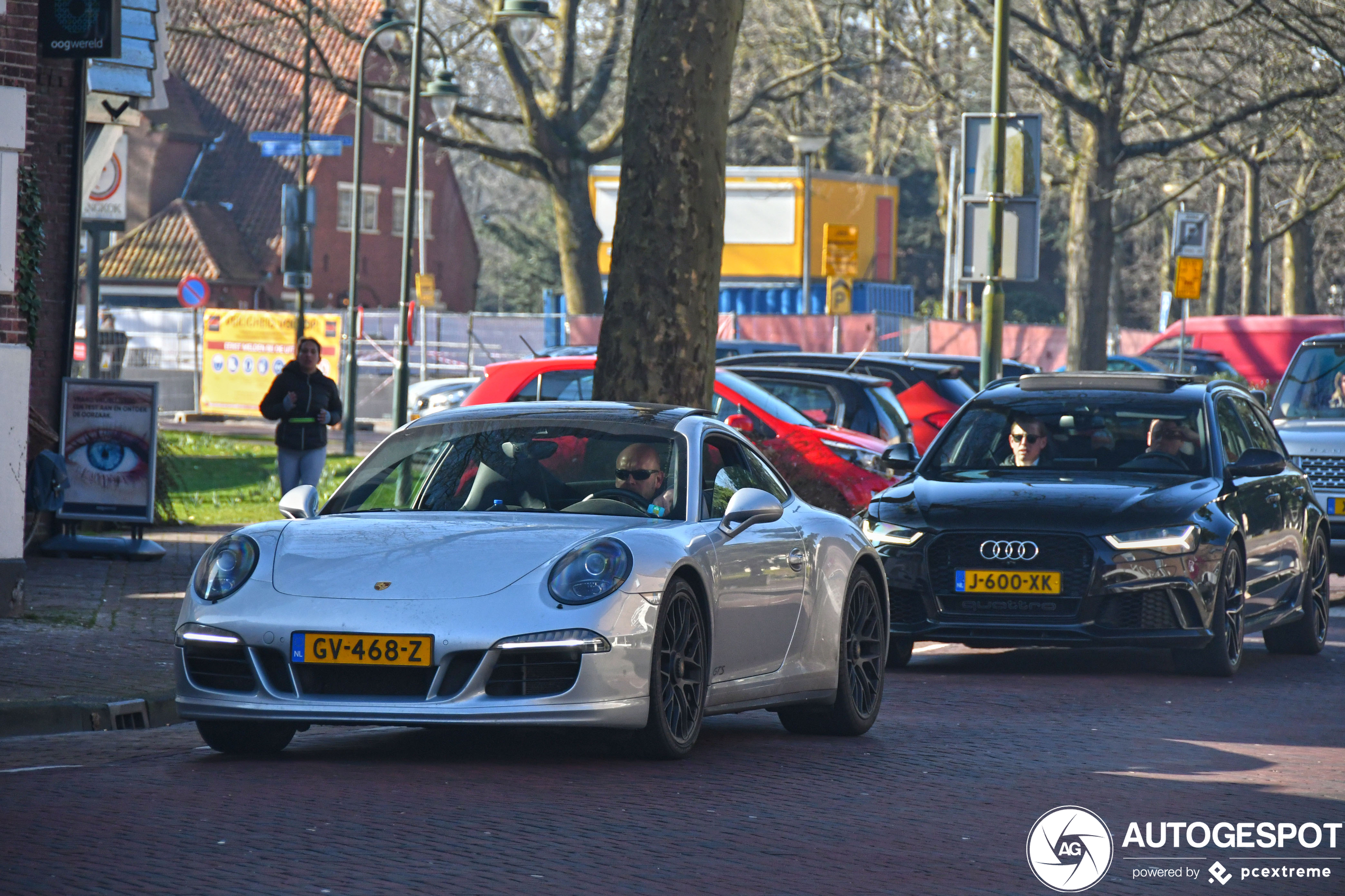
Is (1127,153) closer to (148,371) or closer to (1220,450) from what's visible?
(1220,450)

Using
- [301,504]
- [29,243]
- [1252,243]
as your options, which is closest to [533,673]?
[301,504]

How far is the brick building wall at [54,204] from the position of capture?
15.7m

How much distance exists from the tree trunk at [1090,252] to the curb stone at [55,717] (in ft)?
78.7

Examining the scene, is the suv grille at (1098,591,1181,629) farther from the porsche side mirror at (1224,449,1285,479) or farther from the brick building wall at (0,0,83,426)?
the brick building wall at (0,0,83,426)

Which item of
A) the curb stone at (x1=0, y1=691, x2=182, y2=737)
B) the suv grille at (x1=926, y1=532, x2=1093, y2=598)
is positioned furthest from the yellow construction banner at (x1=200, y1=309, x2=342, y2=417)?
the curb stone at (x1=0, y1=691, x2=182, y2=737)

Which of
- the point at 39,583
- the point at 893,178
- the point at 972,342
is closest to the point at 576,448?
the point at 39,583

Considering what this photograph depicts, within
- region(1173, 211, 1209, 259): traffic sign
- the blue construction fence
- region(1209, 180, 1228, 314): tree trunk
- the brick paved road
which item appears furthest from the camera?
region(1209, 180, 1228, 314): tree trunk

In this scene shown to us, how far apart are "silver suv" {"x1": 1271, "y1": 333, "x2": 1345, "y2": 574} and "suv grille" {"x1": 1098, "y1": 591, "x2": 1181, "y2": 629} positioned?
631 centimetres

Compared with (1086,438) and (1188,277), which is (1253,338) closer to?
(1188,277)

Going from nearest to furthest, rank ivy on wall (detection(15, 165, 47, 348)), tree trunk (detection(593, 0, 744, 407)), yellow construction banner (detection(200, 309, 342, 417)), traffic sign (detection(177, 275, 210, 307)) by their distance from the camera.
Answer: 1. tree trunk (detection(593, 0, 744, 407))
2. ivy on wall (detection(15, 165, 47, 348))
3. yellow construction banner (detection(200, 309, 342, 417))
4. traffic sign (detection(177, 275, 210, 307))

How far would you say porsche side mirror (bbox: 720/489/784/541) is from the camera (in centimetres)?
784

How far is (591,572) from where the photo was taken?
706cm

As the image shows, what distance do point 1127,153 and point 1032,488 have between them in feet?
68.8

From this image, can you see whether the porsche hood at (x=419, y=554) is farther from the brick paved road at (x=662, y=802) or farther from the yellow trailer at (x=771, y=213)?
the yellow trailer at (x=771, y=213)
